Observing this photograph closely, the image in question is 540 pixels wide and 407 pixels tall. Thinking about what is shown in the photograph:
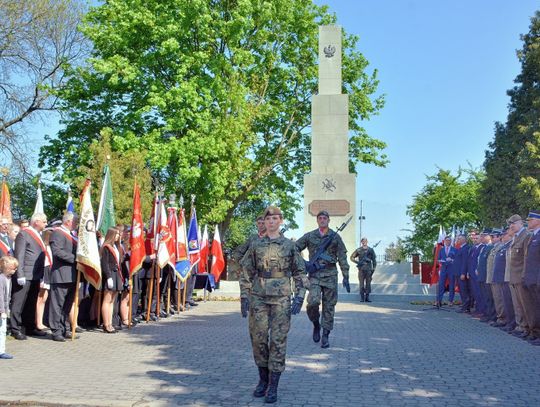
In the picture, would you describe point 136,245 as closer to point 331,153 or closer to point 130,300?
point 130,300

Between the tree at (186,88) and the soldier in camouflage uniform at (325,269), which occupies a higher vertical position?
the tree at (186,88)

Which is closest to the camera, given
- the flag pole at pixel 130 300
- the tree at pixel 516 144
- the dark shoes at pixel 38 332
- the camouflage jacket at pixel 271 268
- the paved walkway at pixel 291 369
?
the paved walkway at pixel 291 369

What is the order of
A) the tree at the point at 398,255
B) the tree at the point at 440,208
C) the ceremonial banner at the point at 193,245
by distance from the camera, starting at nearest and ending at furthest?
the ceremonial banner at the point at 193,245, the tree at the point at 398,255, the tree at the point at 440,208

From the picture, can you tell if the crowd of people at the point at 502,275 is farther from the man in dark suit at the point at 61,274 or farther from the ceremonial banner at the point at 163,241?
the man in dark suit at the point at 61,274

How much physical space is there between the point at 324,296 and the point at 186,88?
60.2 ft

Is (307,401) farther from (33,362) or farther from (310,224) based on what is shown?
(310,224)

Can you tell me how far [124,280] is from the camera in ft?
44.4

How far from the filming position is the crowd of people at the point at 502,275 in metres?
11.7

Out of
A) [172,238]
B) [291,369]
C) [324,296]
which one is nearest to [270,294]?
[291,369]

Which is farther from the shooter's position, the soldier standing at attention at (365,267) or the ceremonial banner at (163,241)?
the soldier standing at attention at (365,267)

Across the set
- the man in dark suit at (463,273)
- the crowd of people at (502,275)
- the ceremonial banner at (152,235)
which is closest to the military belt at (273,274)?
the crowd of people at (502,275)

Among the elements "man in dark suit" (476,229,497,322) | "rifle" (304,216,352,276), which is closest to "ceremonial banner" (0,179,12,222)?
"rifle" (304,216,352,276)

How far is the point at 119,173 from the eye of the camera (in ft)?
84.5

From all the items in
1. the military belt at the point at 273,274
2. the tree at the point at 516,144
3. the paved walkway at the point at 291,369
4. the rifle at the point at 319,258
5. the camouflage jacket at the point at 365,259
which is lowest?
the paved walkway at the point at 291,369
